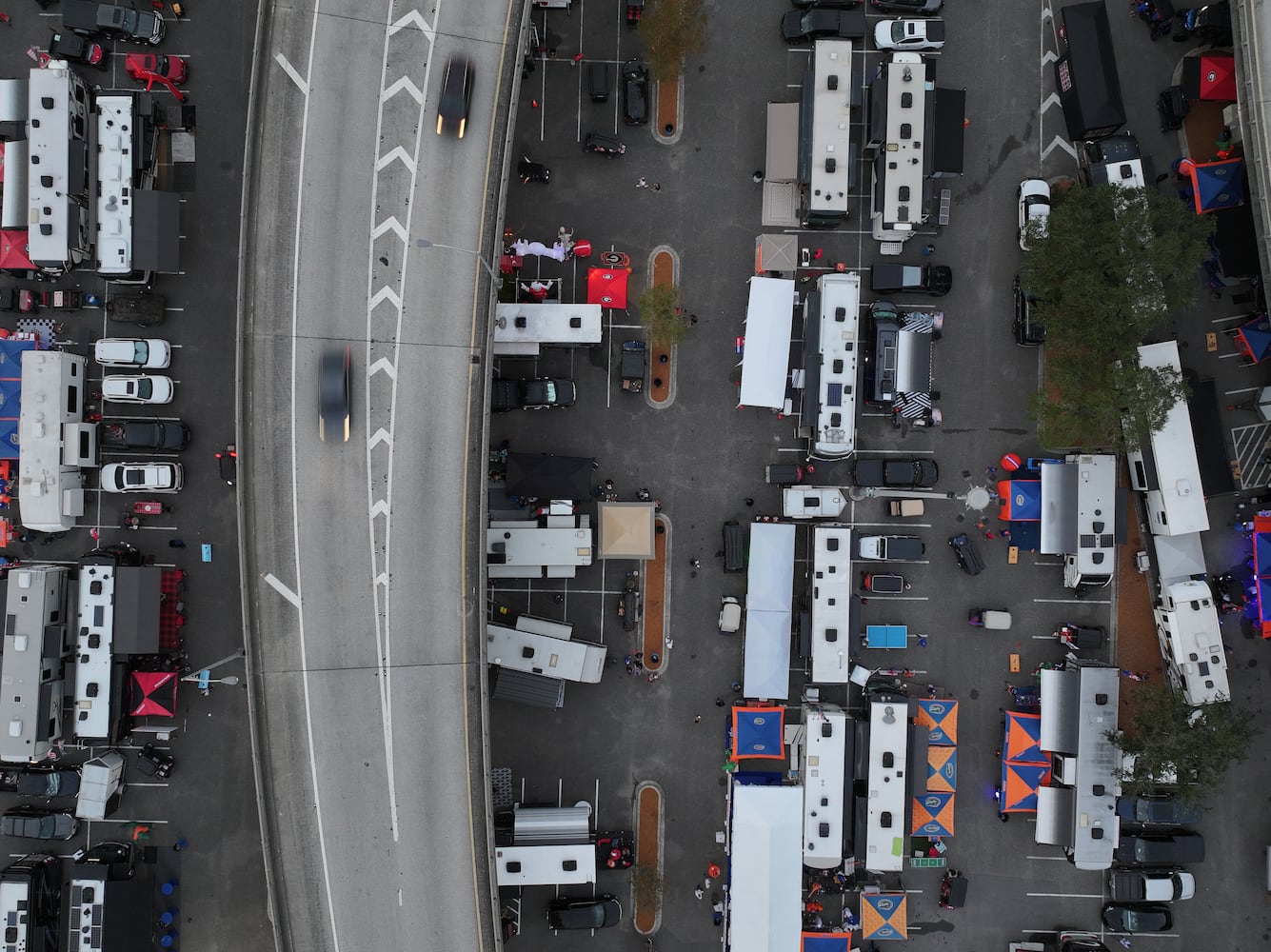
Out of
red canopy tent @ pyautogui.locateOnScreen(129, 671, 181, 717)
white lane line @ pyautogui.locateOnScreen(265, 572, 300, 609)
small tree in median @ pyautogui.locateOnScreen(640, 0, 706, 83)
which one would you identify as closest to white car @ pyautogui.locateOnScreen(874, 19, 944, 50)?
small tree in median @ pyautogui.locateOnScreen(640, 0, 706, 83)

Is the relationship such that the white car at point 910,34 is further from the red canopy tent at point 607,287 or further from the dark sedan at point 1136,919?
the dark sedan at point 1136,919

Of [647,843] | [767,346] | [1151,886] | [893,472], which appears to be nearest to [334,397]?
[767,346]

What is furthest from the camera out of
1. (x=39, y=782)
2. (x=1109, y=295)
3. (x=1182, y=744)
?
(x=39, y=782)

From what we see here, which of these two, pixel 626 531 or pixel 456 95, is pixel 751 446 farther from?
pixel 456 95

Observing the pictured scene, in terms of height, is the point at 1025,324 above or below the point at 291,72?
below

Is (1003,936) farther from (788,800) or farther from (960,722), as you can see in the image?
(788,800)

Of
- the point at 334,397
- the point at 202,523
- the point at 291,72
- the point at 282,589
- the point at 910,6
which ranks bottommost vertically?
the point at 282,589

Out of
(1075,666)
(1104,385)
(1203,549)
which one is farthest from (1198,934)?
(1104,385)

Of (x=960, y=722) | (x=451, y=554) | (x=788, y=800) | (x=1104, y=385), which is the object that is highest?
(x=1104, y=385)
